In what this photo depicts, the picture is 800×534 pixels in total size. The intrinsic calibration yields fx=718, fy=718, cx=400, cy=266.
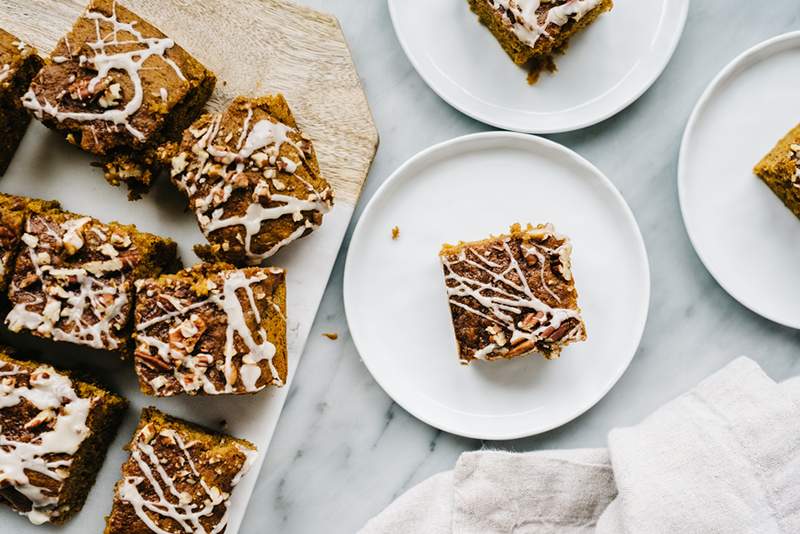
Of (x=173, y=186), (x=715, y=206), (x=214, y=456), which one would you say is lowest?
(x=214, y=456)

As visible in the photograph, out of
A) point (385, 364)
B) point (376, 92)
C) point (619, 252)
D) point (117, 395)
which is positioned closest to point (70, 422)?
point (117, 395)

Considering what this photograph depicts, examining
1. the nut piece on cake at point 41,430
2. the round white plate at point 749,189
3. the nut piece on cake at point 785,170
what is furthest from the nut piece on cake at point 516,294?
the nut piece on cake at point 41,430

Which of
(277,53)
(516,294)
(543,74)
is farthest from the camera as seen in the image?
(543,74)

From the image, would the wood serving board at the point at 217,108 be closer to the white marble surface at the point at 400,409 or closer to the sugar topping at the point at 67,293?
the white marble surface at the point at 400,409

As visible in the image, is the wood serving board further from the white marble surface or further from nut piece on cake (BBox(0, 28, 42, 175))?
the white marble surface

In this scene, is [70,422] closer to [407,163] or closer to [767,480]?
[407,163]

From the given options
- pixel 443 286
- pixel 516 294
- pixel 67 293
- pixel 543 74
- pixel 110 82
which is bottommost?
pixel 443 286

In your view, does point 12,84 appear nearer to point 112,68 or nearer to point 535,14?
point 112,68

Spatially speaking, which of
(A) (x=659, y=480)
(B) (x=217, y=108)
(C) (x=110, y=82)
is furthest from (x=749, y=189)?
(C) (x=110, y=82)
